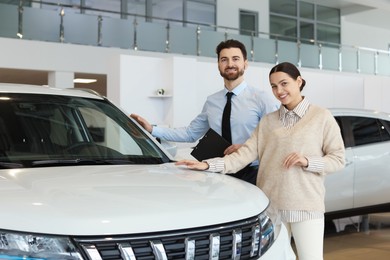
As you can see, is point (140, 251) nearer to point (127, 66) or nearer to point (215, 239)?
point (215, 239)

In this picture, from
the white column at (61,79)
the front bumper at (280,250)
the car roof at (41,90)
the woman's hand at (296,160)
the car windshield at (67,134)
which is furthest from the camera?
the white column at (61,79)

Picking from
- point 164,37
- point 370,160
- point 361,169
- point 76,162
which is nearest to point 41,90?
point 76,162

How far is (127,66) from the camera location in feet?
28.5

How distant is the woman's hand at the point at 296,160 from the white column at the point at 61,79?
9.06m

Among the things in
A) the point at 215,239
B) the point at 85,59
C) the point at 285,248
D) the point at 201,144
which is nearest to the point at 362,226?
the point at 201,144

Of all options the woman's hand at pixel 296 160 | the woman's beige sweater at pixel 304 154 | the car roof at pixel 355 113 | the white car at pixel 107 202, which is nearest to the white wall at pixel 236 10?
the car roof at pixel 355 113

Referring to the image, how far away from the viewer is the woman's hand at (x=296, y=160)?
240 centimetres

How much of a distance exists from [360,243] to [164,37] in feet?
27.0

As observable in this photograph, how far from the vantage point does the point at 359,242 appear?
211 inches

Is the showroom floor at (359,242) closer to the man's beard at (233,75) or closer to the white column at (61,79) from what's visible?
the man's beard at (233,75)

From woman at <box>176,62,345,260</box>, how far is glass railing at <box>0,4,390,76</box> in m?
8.96

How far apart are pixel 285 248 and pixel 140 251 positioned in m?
0.75

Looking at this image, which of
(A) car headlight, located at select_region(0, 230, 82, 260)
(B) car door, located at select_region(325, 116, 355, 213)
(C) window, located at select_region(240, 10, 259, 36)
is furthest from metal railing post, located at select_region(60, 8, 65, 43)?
(A) car headlight, located at select_region(0, 230, 82, 260)

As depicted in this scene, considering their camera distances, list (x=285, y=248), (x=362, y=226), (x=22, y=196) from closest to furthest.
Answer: (x=22, y=196), (x=285, y=248), (x=362, y=226)
